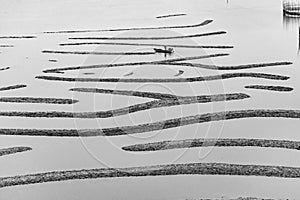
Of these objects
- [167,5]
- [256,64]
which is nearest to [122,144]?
[256,64]

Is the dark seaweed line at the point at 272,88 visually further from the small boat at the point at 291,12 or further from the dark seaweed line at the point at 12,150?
the small boat at the point at 291,12

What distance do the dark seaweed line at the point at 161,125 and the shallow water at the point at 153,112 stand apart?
0.80 ft

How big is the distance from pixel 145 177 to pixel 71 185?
1199 mm

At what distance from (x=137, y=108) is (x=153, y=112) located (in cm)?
46

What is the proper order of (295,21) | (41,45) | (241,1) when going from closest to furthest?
1. (41,45)
2. (295,21)
3. (241,1)

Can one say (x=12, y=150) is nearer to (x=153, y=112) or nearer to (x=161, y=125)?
(x=161, y=125)

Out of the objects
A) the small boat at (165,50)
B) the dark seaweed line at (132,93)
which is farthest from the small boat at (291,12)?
the dark seaweed line at (132,93)

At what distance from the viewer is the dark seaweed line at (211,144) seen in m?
9.88

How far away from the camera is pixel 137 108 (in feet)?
40.3

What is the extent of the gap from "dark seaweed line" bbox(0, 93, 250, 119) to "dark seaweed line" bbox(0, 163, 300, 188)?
288 cm

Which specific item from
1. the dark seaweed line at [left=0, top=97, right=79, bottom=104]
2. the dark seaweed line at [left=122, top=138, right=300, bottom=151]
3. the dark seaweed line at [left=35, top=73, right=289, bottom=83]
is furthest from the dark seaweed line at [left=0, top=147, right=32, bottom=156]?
the dark seaweed line at [left=35, top=73, right=289, bottom=83]

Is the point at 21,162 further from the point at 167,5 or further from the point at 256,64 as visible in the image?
the point at 167,5

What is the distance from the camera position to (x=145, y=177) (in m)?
8.67

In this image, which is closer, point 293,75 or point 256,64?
point 293,75
